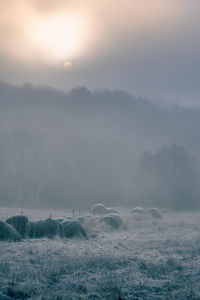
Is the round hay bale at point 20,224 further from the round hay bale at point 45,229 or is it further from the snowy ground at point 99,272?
Answer: the snowy ground at point 99,272

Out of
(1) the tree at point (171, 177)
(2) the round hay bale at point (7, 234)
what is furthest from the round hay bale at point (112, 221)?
(1) the tree at point (171, 177)

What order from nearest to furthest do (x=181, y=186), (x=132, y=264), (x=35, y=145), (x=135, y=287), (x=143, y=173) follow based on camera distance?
(x=135, y=287) → (x=132, y=264) → (x=181, y=186) → (x=143, y=173) → (x=35, y=145)

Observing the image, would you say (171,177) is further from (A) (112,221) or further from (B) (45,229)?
(B) (45,229)

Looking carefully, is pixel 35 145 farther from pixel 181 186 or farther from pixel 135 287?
pixel 135 287

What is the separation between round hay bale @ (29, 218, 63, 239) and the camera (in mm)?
A: 22047

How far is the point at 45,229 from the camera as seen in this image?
Answer: 22.4 metres

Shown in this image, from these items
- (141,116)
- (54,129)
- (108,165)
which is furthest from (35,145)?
(141,116)

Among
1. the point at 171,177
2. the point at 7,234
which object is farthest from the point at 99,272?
the point at 171,177

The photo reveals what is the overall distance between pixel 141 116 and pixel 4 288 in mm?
161137

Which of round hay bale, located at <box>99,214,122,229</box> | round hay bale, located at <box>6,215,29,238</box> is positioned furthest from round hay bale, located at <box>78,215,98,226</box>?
round hay bale, located at <box>6,215,29,238</box>

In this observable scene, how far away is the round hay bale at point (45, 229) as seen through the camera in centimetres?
2205

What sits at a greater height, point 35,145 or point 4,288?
point 35,145

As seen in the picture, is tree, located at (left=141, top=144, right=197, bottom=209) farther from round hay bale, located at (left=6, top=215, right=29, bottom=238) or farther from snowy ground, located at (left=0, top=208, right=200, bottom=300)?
snowy ground, located at (left=0, top=208, right=200, bottom=300)

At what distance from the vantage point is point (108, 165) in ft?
296
